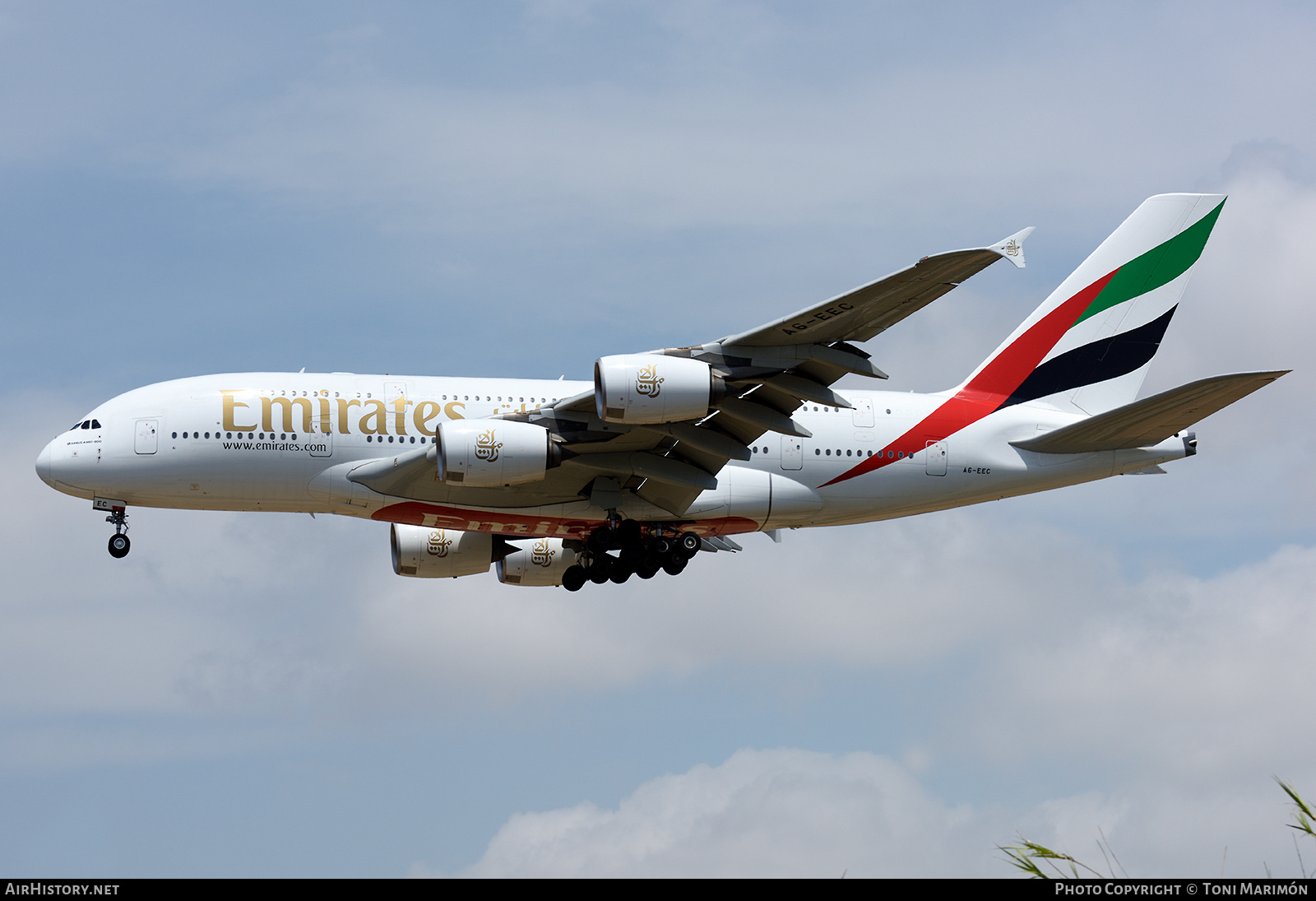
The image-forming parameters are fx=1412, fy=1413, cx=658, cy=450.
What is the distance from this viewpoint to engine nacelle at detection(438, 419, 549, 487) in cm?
2925

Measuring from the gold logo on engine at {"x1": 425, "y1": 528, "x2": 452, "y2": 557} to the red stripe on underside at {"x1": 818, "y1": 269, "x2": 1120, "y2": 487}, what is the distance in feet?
34.3

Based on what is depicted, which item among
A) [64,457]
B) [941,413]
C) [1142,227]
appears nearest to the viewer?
[64,457]

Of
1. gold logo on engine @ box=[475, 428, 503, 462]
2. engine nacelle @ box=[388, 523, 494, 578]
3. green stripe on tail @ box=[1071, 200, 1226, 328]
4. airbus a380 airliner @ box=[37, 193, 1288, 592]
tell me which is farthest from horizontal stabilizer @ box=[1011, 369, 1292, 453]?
engine nacelle @ box=[388, 523, 494, 578]

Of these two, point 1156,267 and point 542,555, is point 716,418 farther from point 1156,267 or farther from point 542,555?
point 1156,267

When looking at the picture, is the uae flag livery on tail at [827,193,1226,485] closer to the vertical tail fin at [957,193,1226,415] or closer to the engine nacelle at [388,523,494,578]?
the vertical tail fin at [957,193,1226,415]

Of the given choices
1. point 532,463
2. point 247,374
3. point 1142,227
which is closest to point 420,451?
point 532,463

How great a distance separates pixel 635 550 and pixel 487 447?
5.61 meters

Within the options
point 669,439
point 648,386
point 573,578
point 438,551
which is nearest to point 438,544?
point 438,551

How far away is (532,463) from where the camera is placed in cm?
2972

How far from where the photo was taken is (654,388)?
91.3 ft
